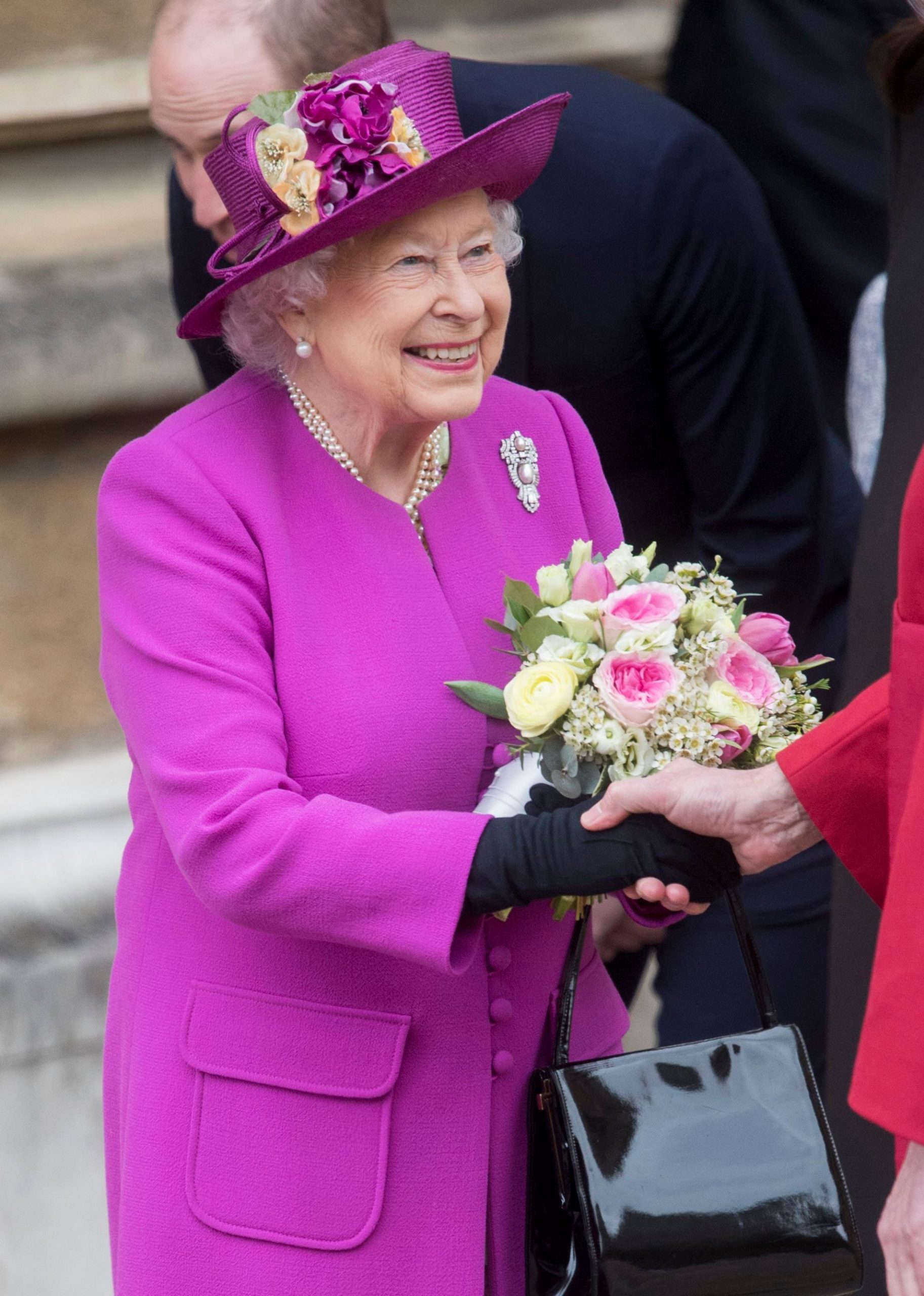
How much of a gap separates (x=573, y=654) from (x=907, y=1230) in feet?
2.29

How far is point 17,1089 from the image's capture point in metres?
3.72

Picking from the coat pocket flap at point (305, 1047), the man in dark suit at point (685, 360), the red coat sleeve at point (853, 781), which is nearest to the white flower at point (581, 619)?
the red coat sleeve at point (853, 781)

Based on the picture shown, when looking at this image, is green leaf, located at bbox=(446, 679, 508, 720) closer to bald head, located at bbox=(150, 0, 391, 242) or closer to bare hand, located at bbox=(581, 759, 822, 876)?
bare hand, located at bbox=(581, 759, 822, 876)

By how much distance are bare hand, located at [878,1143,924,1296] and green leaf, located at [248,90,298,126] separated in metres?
1.33

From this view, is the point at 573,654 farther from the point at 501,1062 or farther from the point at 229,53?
the point at 229,53

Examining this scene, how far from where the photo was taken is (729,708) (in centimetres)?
188

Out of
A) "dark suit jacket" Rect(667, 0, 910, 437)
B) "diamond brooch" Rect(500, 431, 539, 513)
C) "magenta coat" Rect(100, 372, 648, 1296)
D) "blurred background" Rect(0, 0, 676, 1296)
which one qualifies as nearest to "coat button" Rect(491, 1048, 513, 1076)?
"magenta coat" Rect(100, 372, 648, 1296)

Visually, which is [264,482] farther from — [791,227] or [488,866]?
[791,227]

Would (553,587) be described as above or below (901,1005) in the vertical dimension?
above

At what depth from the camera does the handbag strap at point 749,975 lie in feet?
6.36

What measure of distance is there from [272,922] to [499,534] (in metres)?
0.61

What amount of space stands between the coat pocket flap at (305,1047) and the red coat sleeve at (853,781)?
55cm

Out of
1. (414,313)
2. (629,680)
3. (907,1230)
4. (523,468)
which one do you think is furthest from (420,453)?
(907,1230)

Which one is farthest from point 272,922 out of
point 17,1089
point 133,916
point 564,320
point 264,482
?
point 17,1089
